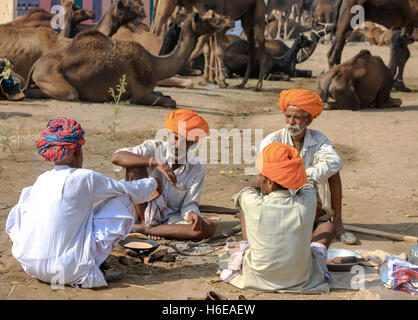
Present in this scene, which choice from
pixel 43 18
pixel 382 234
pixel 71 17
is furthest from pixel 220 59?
pixel 382 234

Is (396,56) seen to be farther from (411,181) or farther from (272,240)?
(272,240)

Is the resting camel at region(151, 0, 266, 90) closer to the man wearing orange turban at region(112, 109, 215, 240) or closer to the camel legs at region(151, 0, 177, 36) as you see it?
the camel legs at region(151, 0, 177, 36)

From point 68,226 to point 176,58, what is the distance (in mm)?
7269

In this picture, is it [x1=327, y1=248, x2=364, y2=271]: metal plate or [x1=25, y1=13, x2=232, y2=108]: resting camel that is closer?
[x1=327, y1=248, x2=364, y2=271]: metal plate

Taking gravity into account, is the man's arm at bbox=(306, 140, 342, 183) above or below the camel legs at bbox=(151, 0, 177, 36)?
below

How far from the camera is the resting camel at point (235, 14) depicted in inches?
523

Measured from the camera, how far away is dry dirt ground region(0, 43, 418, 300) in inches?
157

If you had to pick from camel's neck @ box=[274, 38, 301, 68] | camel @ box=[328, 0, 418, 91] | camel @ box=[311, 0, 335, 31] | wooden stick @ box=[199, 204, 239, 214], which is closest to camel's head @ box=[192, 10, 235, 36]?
camel @ box=[328, 0, 418, 91]

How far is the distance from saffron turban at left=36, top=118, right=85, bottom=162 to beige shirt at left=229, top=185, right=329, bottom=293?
42.2 inches

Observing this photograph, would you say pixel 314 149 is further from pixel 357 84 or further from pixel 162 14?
pixel 162 14

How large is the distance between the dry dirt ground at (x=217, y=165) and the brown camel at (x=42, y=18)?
353 cm

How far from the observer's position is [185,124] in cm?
477

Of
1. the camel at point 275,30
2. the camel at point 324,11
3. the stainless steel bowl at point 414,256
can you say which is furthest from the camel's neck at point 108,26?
the camel at point 324,11

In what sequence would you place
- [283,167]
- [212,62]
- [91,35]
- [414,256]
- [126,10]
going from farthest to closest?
[126,10], [212,62], [91,35], [414,256], [283,167]
